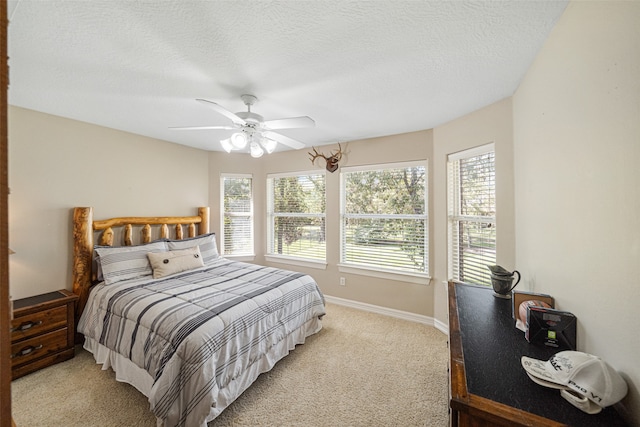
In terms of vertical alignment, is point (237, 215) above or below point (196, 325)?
above

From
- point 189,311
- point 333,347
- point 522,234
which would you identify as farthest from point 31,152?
point 522,234

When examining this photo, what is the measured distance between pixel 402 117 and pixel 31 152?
3863 mm

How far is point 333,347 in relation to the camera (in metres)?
2.58

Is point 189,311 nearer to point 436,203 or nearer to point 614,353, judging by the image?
point 614,353

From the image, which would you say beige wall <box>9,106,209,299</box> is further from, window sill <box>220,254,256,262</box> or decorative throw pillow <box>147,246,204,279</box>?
window sill <box>220,254,256,262</box>

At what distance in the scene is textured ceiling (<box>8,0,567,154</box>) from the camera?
1.26 m

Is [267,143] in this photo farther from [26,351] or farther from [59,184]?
[26,351]

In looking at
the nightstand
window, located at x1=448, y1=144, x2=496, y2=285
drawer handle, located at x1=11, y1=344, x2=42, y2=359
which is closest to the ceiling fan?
window, located at x1=448, y1=144, x2=496, y2=285

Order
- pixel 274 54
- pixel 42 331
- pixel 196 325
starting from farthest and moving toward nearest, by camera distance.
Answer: pixel 42 331 < pixel 196 325 < pixel 274 54

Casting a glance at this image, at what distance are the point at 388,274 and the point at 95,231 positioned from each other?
3733mm

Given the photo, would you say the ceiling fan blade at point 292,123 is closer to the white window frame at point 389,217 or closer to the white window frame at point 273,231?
the white window frame at point 389,217

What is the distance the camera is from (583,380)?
84cm

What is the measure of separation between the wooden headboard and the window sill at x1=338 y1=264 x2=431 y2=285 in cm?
259

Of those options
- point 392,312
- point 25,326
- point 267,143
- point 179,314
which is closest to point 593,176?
point 267,143
